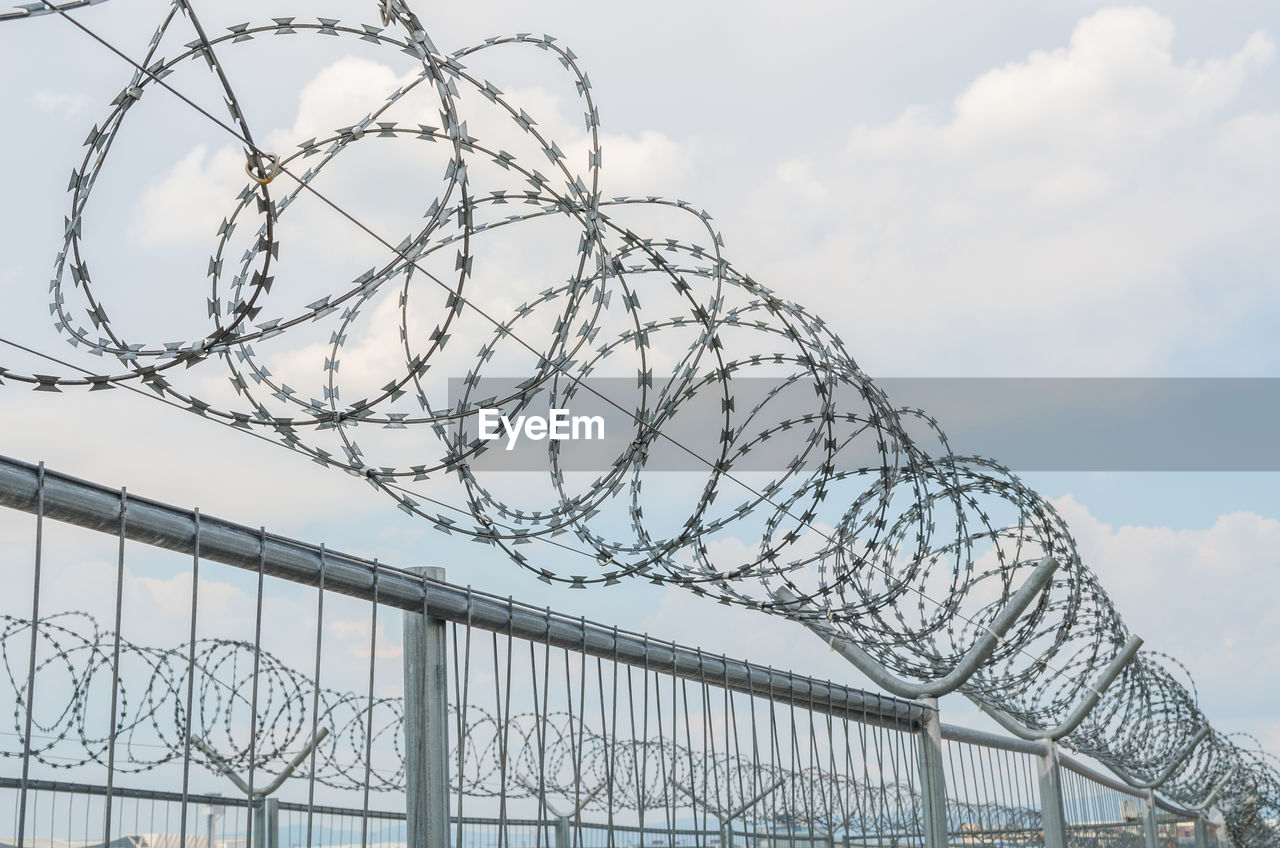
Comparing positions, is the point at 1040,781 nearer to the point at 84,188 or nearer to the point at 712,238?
the point at 712,238

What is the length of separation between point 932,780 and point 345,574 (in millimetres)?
6158

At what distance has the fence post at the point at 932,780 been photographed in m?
9.37

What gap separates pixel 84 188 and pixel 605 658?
10.7 feet

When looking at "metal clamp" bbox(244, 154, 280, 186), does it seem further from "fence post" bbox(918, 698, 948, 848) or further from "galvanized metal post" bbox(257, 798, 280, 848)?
"galvanized metal post" bbox(257, 798, 280, 848)

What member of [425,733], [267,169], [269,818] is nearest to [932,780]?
[425,733]

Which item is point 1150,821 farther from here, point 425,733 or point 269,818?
point 425,733

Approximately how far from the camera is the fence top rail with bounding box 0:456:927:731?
12.5 feet

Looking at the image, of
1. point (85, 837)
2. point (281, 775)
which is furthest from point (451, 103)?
point (85, 837)

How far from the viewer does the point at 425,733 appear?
5.02 meters

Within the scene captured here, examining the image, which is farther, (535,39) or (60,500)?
(535,39)

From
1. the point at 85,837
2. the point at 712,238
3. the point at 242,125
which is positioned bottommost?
the point at 85,837

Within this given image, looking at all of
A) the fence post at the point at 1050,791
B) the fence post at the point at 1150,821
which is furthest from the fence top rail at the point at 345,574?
the fence post at the point at 1150,821

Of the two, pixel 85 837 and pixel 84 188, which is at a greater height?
pixel 84 188

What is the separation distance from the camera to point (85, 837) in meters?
14.5
